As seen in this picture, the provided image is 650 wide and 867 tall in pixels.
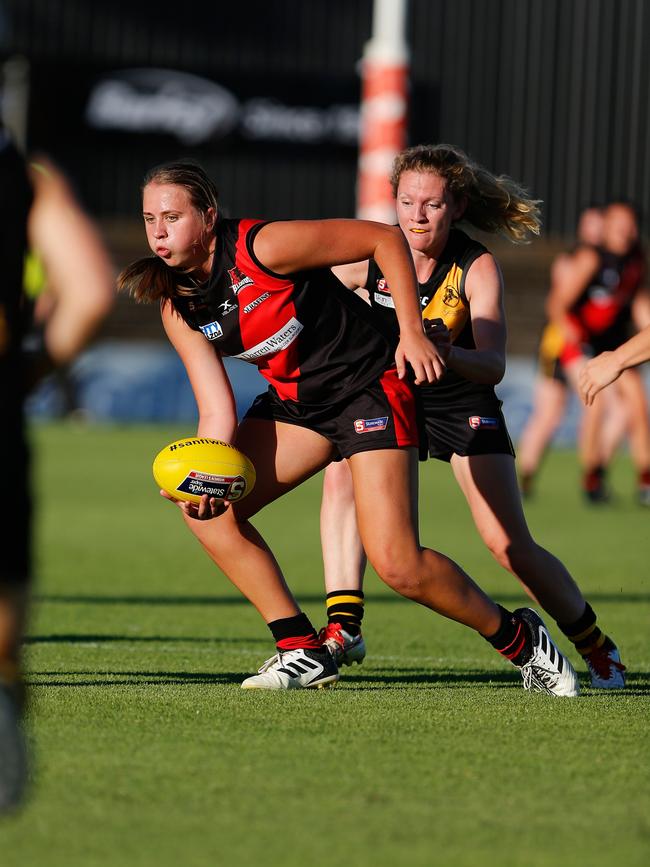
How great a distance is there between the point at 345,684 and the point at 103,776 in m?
1.81

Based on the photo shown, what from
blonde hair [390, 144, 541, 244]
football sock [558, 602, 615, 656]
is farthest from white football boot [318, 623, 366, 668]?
blonde hair [390, 144, 541, 244]

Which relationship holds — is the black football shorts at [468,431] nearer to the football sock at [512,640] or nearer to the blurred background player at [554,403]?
the football sock at [512,640]

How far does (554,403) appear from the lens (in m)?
14.1

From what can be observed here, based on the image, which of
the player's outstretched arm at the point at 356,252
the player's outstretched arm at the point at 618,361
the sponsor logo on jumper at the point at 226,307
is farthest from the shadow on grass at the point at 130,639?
the player's outstretched arm at the point at 356,252

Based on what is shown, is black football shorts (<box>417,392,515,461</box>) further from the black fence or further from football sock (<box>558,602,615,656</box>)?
the black fence

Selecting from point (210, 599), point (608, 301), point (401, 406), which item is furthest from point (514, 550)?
point (608, 301)

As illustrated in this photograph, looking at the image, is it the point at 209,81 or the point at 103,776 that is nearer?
the point at 103,776

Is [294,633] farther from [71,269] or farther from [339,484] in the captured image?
[71,269]

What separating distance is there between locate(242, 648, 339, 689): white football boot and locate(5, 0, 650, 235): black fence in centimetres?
2234

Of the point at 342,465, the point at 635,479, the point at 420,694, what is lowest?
the point at 635,479

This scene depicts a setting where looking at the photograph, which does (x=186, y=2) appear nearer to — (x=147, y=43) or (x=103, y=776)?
(x=147, y=43)

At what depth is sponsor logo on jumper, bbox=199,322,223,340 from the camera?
207 inches

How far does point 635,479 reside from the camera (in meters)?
17.0

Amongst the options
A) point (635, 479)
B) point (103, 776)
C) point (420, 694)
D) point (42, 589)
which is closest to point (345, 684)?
point (420, 694)
